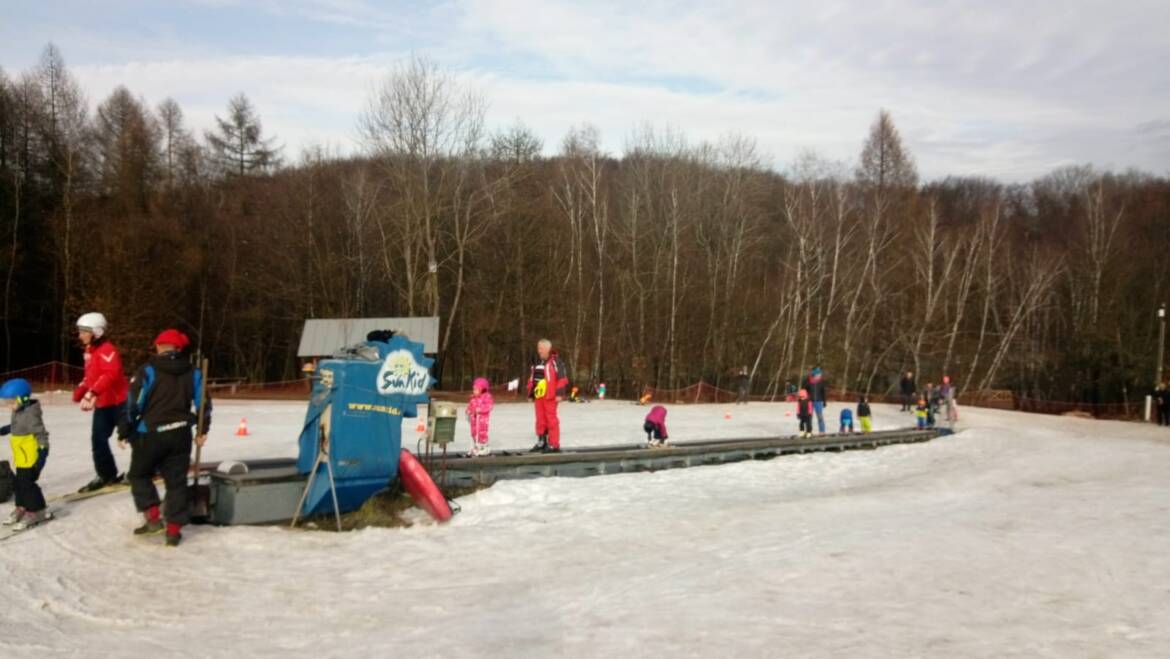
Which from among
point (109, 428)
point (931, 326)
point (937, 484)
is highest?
point (931, 326)

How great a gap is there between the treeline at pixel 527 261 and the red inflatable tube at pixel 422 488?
Result: 32.2 metres

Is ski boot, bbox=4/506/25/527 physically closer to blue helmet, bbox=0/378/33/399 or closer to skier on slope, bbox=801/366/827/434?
blue helmet, bbox=0/378/33/399

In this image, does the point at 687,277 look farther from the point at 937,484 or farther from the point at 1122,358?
the point at 937,484

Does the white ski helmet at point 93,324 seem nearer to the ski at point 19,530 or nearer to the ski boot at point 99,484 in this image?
the ski boot at point 99,484

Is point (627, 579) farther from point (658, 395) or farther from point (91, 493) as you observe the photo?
point (658, 395)

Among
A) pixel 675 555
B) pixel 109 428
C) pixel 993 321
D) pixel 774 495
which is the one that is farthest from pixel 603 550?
pixel 993 321

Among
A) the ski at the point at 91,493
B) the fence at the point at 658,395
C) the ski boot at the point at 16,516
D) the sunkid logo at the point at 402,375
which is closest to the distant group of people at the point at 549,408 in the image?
the sunkid logo at the point at 402,375

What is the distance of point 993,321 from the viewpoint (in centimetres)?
6162

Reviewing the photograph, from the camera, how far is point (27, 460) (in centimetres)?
830

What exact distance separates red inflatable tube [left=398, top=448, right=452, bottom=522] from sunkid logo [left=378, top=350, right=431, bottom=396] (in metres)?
0.81

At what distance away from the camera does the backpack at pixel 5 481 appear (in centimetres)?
934

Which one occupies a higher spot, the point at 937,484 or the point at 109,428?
the point at 109,428

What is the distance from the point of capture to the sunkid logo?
31.5 ft

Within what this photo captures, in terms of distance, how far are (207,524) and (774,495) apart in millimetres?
7901
